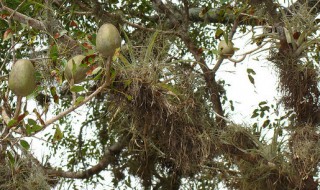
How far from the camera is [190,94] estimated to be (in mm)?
2539

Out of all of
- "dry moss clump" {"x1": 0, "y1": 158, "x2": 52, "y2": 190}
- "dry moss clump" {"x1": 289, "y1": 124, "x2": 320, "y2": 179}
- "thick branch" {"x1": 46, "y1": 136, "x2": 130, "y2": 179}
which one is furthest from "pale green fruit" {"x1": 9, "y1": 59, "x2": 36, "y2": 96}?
"thick branch" {"x1": 46, "y1": 136, "x2": 130, "y2": 179}

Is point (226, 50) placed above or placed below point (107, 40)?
above

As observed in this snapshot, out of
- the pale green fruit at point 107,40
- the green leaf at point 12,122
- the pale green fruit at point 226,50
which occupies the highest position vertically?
the pale green fruit at point 226,50

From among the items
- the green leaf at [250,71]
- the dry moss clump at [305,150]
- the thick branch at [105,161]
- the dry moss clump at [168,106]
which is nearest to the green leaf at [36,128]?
the dry moss clump at [168,106]

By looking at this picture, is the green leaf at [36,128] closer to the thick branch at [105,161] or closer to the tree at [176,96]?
the tree at [176,96]

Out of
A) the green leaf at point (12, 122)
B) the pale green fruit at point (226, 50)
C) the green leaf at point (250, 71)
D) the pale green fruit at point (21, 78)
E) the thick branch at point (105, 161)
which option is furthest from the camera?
the thick branch at point (105, 161)

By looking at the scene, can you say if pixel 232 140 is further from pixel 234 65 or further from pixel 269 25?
pixel 269 25

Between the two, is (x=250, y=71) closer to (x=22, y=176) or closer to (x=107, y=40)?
(x=22, y=176)

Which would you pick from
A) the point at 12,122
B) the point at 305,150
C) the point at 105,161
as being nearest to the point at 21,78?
the point at 12,122

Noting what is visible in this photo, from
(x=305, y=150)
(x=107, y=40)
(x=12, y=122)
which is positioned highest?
(x=305, y=150)

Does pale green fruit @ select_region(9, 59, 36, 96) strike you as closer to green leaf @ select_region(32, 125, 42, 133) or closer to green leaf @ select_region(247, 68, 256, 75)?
green leaf @ select_region(32, 125, 42, 133)

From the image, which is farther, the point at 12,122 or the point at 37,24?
the point at 37,24

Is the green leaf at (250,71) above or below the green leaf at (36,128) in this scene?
above

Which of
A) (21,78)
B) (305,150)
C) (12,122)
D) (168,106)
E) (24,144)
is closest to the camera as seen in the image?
(21,78)
